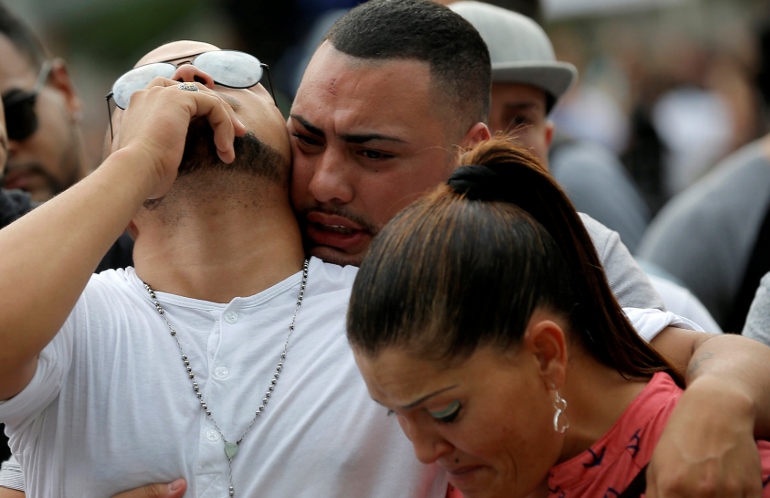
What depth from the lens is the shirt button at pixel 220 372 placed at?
271cm

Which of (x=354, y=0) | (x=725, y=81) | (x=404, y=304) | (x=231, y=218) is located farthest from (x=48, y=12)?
(x=404, y=304)

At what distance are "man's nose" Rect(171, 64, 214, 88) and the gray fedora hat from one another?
1794 mm

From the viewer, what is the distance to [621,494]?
88.2 inches

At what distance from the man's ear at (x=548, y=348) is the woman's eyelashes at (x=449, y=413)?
0.20 metres

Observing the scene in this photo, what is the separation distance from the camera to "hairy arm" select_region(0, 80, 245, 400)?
7.63 feet

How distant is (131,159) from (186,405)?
24.9 inches

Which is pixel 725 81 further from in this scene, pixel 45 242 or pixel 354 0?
pixel 45 242

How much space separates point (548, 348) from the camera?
2264mm

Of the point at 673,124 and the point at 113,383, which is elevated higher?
the point at 113,383

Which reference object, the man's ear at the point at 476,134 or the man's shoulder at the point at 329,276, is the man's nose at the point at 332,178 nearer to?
the man's shoulder at the point at 329,276

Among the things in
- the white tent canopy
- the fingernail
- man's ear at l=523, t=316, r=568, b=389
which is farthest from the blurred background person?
the white tent canopy

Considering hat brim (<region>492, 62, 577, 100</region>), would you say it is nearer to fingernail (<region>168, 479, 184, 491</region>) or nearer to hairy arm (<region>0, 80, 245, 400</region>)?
hairy arm (<region>0, 80, 245, 400</region>)

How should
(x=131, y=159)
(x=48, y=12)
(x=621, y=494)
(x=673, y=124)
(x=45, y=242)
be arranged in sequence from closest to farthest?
(x=621, y=494)
(x=45, y=242)
(x=131, y=159)
(x=48, y=12)
(x=673, y=124)

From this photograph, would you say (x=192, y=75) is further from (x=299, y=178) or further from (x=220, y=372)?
(x=220, y=372)
